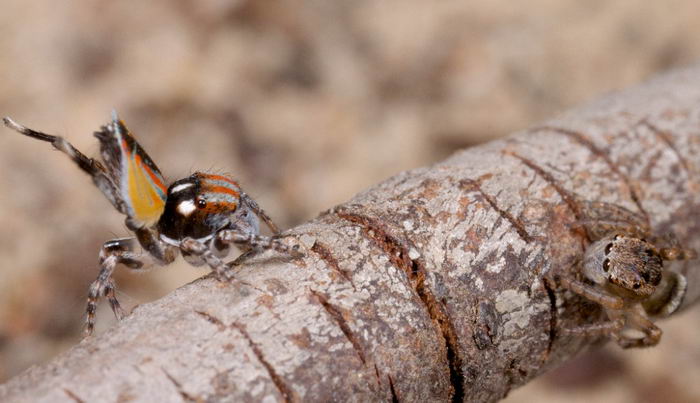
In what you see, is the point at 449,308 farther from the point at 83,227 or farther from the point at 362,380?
the point at 83,227

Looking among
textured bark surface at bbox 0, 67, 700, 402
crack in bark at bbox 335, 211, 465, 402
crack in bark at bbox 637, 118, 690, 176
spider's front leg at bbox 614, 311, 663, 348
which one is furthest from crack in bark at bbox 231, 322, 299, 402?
crack in bark at bbox 637, 118, 690, 176

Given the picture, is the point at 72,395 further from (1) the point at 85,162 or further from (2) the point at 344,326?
(1) the point at 85,162

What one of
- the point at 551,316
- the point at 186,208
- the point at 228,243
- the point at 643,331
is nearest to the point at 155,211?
the point at 186,208

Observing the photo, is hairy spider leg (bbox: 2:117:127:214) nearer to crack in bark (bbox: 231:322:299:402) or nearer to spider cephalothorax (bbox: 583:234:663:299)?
crack in bark (bbox: 231:322:299:402)

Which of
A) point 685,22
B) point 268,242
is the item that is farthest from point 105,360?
point 685,22

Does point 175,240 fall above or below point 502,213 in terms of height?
above

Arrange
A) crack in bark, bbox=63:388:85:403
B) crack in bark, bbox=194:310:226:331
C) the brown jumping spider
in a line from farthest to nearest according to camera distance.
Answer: the brown jumping spider < crack in bark, bbox=194:310:226:331 < crack in bark, bbox=63:388:85:403

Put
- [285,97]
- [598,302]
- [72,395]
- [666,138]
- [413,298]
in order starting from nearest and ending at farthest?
[72,395]
[413,298]
[598,302]
[666,138]
[285,97]
